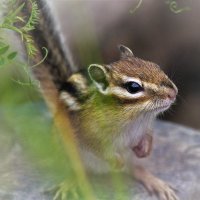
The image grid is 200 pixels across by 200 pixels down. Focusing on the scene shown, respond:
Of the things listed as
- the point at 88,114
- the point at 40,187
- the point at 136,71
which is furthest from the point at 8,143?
the point at 136,71

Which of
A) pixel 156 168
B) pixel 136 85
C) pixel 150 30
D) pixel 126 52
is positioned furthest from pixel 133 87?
pixel 150 30

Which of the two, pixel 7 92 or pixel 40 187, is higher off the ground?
pixel 7 92

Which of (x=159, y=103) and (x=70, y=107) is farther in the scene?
(x=70, y=107)

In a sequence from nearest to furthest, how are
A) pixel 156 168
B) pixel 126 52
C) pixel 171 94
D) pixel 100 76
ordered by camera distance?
pixel 171 94, pixel 100 76, pixel 126 52, pixel 156 168

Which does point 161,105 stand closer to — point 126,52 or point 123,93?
point 123,93

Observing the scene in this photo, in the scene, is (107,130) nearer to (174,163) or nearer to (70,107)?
(70,107)

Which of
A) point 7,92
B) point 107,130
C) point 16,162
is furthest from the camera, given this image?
point 16,162
